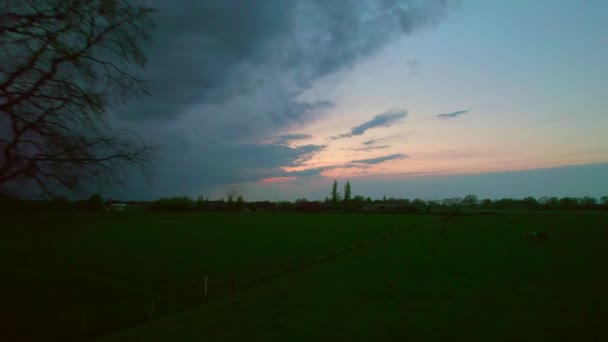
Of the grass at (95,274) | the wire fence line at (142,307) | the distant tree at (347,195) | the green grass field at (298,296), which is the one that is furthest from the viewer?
the distant tree at (347,195)

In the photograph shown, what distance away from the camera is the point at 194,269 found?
22.3 metres

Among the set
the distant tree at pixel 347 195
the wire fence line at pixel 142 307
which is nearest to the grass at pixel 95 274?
the wire fence line at pixel 142 307

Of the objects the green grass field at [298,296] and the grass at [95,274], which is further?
the grass at [95,274]

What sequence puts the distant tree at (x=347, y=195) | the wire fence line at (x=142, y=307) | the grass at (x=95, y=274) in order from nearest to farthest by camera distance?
the wire fence line at (x=142, y=307)
the grass at (x=95, y=274)
the distant tree at (x=347, y=195)

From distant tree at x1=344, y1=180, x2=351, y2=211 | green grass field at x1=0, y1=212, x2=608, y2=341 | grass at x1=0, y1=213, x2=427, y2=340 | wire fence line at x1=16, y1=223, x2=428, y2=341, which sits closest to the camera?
green grass field at x1=0, y1=212, x2=608, y2=341

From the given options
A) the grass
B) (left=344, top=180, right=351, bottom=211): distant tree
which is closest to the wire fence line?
the grass

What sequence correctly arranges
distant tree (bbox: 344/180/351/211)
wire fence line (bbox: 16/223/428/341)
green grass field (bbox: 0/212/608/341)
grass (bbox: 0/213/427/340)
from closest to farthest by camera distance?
1. green grass field (bbox: 0/212/608/341)
2. wire fence line (bbox: 16/223/428/341)
3. grass (bbox: 0/213/427/340)
4. distant tree (bbox: 344/180/351/211)

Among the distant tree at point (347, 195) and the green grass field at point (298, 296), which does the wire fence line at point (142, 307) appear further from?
the distant tree at point (347, 195)

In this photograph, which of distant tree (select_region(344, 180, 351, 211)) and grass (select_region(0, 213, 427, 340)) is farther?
distant tree (select_region(344, 180, 351, 211))

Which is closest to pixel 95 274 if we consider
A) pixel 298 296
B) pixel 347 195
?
pixel 298 296

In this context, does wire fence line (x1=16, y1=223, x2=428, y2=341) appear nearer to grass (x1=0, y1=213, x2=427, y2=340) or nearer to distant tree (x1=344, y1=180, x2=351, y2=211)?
grass (x1=0, y1=213, x2=427, y2=340)

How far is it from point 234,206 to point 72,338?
171m

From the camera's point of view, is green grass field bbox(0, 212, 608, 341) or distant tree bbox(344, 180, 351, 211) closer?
green grass field bbox(0, 212, 608, 341)

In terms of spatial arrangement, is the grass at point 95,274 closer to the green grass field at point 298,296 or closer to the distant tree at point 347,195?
the green grass field at point 298,296
